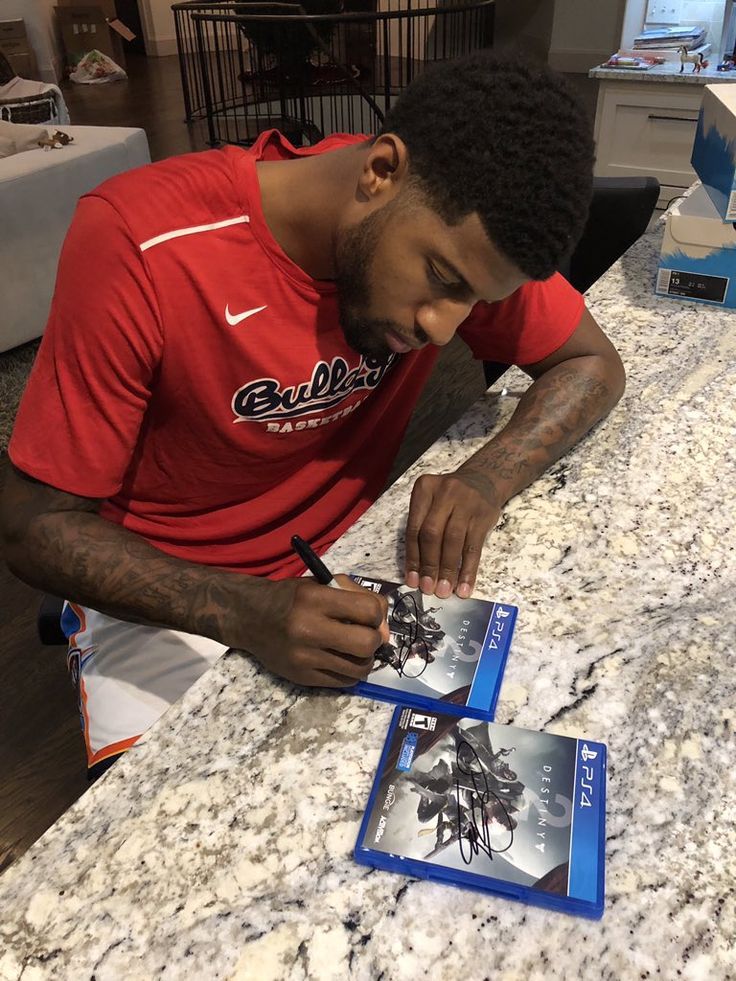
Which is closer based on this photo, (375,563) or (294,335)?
(375,563)

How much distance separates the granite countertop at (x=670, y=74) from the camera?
330 centimetres

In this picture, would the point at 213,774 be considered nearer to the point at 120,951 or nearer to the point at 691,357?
the point at 120,951

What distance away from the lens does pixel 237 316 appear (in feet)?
3.01

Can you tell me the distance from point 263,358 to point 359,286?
0.15 metres

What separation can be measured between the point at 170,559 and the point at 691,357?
2.67 ft

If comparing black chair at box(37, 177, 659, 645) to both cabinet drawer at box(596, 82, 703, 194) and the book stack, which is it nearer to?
cabinet drawer at box(596, 82, 703, 194)

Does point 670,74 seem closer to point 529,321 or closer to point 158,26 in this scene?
point 529,321

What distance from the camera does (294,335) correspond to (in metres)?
0.96

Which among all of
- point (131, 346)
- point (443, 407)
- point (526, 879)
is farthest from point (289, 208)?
point (443, 407)

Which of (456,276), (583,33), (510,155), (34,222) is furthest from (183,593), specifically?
(583,33)

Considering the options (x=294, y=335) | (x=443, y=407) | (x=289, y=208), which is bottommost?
(x=443, y=407)

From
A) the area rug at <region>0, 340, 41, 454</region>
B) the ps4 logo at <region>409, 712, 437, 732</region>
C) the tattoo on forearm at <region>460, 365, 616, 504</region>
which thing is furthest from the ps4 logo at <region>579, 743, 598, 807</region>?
the area rug at <region>0, 340, 41, 454</region>

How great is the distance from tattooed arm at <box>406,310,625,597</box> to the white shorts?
31cm

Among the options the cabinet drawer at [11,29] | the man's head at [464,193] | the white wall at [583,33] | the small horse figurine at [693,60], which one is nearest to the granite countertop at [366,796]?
the man's head at [464,193]
